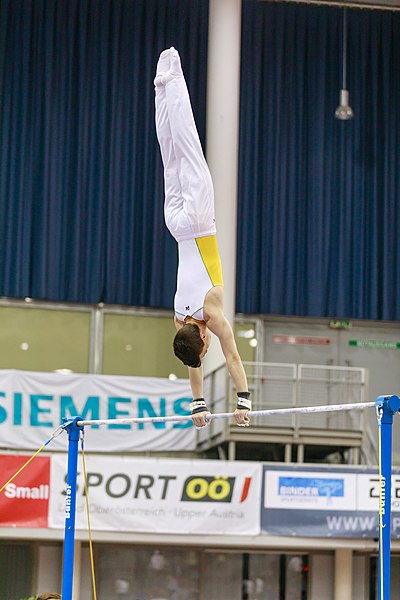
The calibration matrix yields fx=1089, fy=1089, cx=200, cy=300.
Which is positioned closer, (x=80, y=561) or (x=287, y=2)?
(x=80, y=561)

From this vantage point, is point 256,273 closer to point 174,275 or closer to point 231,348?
point 174,275

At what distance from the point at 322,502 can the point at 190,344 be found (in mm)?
7540

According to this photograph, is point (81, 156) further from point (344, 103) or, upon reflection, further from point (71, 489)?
point (71, 489)

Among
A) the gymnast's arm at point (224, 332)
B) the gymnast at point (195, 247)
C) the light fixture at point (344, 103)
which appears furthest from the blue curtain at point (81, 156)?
the gymnast's arm at point (224, 332)

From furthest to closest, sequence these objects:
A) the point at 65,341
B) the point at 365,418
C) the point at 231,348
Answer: the point at 65,341 → the point at 365,418 → the point at 231,348

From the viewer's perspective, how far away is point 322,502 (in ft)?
45.5

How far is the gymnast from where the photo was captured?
7078 mm

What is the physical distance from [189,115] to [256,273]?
10.4 meters

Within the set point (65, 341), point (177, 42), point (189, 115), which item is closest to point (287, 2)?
point (177, 42)

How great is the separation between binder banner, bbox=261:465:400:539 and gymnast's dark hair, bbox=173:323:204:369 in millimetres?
7183

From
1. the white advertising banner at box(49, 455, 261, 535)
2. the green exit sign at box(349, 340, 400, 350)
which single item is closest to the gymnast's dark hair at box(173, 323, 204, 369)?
the white advertising banner at box(49, 455, 261, 535)

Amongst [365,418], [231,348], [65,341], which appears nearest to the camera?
[231,348]

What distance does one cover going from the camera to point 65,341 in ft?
56.3

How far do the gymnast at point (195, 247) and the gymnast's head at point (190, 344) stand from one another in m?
0.02
